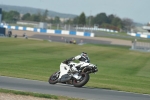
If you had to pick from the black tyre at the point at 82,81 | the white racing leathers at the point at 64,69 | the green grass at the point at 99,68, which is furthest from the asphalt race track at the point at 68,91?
the green grass at the point at 99,68

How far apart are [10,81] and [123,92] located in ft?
15.8

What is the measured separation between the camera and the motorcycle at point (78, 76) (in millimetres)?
17672

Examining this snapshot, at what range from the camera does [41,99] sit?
13953 mm

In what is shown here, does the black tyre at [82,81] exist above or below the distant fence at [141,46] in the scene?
above

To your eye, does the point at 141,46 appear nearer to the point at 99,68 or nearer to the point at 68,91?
the point at 99,68

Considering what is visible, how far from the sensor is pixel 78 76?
1792cm

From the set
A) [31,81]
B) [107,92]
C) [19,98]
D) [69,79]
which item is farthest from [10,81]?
[19,98]

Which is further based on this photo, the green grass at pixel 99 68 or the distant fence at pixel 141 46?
the distant fence at pixel 141 46

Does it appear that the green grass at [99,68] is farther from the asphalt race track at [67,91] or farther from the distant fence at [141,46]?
the distant fence at [141,46]

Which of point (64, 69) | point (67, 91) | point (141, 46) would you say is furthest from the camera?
point (141, 46)

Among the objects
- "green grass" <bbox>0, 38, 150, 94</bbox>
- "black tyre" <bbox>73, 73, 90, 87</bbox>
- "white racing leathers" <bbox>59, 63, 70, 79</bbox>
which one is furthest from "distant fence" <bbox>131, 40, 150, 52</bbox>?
"black tyre" <bbox>73, 73, 90, 87</bbox>

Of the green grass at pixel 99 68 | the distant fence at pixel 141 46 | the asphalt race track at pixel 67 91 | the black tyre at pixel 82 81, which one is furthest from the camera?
the distant fence at pixel 141 46

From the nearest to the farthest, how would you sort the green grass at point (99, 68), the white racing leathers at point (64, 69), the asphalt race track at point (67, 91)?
the asphalt race track at point (67, 91) < the white racing leathers at point (64, 69) < the green grass at point (99, 68)

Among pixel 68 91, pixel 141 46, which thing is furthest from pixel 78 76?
pixel 141 46
